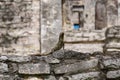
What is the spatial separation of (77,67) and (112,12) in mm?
16495

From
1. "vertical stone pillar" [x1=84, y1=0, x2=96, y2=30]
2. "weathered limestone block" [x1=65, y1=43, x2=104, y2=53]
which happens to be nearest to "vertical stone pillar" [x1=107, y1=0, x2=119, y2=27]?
"vertical stone pillar" [x1=84, y1=0, x2=96, y2=30]

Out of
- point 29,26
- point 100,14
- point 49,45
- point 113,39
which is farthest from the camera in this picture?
point 100,14

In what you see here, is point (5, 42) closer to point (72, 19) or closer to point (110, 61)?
point (72, 19)

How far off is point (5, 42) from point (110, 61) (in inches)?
391

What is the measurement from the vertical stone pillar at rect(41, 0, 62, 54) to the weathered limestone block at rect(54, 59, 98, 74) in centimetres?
941

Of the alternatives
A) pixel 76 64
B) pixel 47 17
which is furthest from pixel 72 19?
pixel 76 64

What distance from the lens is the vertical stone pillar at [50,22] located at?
45.4 ft

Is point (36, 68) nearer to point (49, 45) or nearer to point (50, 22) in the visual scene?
point (49, 45)

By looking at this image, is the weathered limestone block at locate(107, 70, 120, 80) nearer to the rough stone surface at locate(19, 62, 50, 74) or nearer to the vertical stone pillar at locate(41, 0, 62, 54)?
the rough stone surface at locate(19, 62, 50, 74)

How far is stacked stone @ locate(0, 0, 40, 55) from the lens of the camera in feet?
45.3

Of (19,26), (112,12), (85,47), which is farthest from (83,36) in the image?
(112,12)

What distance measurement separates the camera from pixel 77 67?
4324 mm

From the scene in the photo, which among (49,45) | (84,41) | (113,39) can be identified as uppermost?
(113,39)

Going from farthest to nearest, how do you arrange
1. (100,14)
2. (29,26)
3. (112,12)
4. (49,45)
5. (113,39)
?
(100,14)
(112,12)
(29,26)
(49,45)
(113,39)
